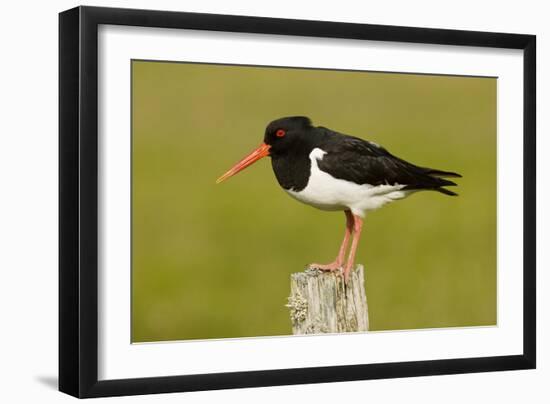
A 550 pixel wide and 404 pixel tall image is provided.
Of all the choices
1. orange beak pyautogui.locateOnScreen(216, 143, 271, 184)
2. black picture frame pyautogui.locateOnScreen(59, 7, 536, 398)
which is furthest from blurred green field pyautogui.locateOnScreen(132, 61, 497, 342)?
black picture frame pyautogui.locateOnScreen(59, 7, 536, 398)

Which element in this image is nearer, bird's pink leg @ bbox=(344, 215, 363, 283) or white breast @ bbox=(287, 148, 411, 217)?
white breast @ bbox=(287, 148, 411, 217)

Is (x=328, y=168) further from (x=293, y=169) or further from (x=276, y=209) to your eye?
(x=276, y=209)

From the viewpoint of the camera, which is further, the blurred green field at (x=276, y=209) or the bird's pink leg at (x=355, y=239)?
the bird's pink leg at (x=355, y=239)

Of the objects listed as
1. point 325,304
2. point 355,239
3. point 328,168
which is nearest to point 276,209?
point 328,168

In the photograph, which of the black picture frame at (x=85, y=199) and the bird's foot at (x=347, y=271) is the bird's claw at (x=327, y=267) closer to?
the bird's foot at (x=347, y=271)

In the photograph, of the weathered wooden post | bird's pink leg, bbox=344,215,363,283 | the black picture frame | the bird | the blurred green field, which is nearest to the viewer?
the black picture frame

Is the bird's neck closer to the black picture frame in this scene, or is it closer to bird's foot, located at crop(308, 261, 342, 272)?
bird's foot, located at crop(308, 261, 342, 272)

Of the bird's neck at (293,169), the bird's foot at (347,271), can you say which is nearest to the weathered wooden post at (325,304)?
the bird's foot at (347,271)
